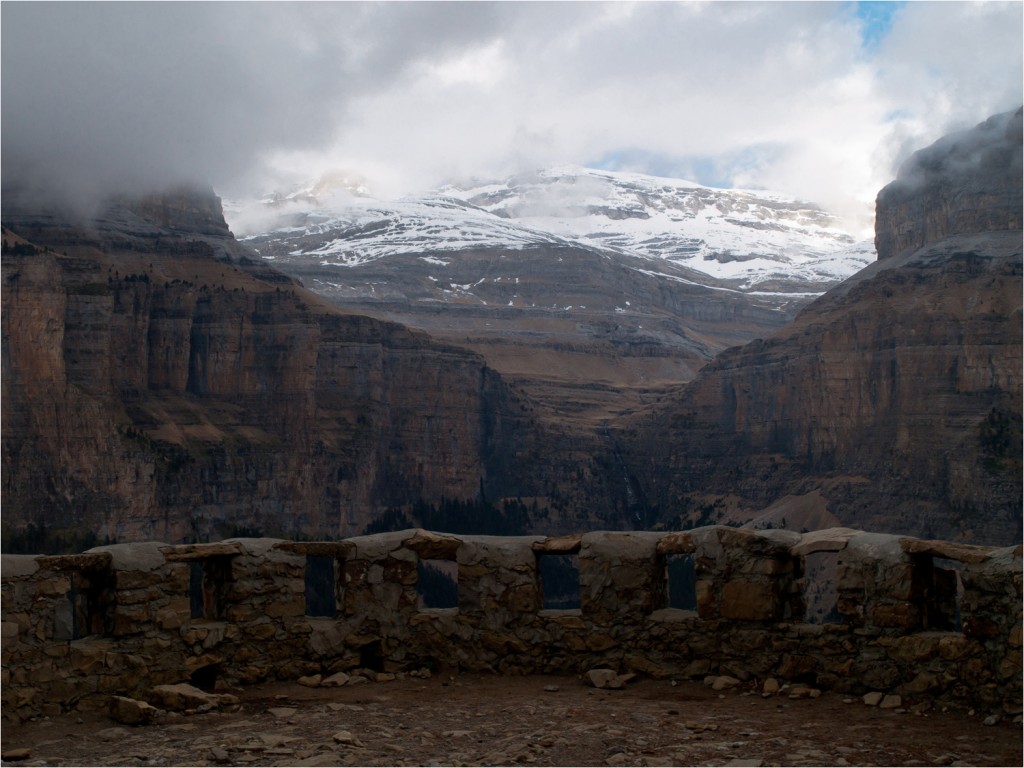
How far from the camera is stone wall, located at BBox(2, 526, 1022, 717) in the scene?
21.7m

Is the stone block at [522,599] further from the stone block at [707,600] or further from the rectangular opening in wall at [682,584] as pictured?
the rectangular opening in wall at [682,584]

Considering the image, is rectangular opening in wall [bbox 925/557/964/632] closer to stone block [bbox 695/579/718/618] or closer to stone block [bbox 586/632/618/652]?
stone block [bbox 695/579/718/618]

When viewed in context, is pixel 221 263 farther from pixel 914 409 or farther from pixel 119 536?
pixel 914 409

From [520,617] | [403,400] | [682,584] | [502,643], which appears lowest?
[682,584]

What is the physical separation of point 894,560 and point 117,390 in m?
137

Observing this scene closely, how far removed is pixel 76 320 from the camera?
146m

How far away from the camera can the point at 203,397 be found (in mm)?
165125

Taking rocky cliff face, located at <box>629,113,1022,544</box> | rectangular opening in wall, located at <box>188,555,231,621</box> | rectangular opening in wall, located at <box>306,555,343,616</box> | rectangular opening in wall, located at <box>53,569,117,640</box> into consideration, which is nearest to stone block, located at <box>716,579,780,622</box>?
rectangular opening in wall, located at <box>188,555,231,621</box>

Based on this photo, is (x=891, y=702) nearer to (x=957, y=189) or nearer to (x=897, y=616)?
(x=897, y=616)

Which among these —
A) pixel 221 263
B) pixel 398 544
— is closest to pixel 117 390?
pixel 221 263

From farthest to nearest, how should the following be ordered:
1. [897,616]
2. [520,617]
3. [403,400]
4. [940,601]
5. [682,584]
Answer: [403,400] < [682,584] < [520,617] < [940,601] < [897,616]

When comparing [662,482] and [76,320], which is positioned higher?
[76,320]

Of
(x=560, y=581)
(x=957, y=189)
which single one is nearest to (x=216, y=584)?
(x=560, y=581)

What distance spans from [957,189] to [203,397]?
91099mm
